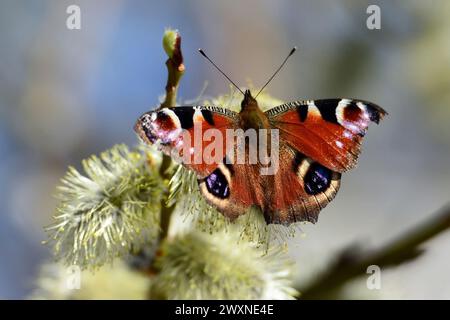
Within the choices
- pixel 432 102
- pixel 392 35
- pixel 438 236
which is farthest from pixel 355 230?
pixel 438 236

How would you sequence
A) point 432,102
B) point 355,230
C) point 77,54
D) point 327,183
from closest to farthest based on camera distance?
point 327,183
point 355,230
point 432,102
point 77,54

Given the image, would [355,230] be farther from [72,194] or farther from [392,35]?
[72,194]

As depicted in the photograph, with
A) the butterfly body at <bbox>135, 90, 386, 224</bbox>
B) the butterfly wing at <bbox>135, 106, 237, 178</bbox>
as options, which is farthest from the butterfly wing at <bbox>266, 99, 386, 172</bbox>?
the butterfly wing at <bbox>135, 106, 237, 178</bbox>

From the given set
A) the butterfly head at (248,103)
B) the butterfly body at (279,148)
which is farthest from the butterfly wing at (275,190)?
the butterfly head at (248,103)

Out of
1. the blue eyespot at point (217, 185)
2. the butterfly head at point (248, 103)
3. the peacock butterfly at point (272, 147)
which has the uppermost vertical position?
the butterfly head at point (248, 103)

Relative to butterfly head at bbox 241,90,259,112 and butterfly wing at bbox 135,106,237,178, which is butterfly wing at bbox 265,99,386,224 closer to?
butterfly head at bbox 241,90,259,112

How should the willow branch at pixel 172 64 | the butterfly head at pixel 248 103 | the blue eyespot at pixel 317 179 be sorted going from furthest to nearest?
the butterfly head at pixel 248 103 → the blue eyespot at pixel 317 179 → the willow branch at pixel 172 64

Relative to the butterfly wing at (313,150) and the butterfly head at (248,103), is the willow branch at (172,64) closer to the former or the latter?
the butterfly head at (248,103)

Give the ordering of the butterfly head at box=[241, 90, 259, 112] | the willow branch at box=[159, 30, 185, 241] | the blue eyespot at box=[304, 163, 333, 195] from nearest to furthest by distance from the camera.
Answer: the willow branch at box=[159, 30, 185, 241]
the blue eyespot at box=[304, 163, 333, 195]
the butterfly head at box=[241, 90, 259, 112]
